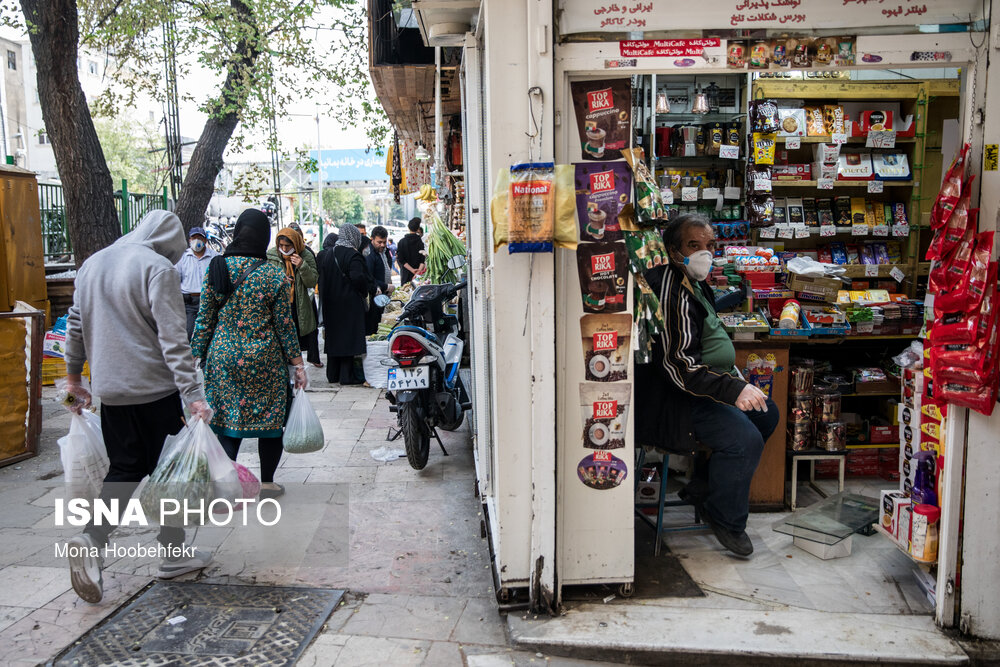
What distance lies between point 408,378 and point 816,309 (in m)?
2.75

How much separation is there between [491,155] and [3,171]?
711 centimetres

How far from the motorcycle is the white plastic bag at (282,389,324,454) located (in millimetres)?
890

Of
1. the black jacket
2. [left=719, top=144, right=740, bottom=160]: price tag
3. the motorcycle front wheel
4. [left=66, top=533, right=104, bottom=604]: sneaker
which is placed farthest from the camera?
[left=719, top=144, right=740, bottom=160]: price tag

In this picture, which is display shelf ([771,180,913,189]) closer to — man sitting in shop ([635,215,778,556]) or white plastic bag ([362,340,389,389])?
man sitting in shop ([635,215,778,556])

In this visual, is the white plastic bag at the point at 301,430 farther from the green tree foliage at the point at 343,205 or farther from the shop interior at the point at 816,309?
the green tree foliage at the point at 343,205

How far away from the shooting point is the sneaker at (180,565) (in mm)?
3824

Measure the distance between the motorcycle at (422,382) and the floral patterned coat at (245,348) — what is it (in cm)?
105

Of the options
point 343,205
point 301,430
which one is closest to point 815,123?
point 301,430

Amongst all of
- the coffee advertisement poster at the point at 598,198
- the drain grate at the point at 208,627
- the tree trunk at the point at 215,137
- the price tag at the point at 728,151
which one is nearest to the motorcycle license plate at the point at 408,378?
the drain grate at the point at 208,627

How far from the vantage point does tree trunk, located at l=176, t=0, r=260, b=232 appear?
9477 mm

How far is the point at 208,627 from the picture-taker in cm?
335

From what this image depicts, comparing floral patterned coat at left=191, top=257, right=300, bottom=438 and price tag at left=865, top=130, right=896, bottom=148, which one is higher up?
price tag at left=865, top=130, right=896, bottom=148

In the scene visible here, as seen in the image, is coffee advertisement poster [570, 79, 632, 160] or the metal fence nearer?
coffee advertisement poster [570, 79, 632, 160]

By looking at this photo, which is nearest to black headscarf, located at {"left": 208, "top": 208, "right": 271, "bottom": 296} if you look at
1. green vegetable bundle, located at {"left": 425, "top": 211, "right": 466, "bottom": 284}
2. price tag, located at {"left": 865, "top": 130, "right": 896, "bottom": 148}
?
green vegetable bundle, located at {"left": 425, "top": 211, "right": 466, "bottom": 284}
